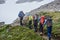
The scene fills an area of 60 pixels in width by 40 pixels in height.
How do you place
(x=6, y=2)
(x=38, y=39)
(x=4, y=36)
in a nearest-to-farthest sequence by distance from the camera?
(x=38, y=39)
(x=4, y=36)
(x=6, y=2)

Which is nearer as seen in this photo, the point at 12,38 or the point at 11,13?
the point at 12,38

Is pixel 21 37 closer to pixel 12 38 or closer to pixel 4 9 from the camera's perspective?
pixel 12 38

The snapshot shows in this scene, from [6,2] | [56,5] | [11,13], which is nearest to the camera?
[56,5]

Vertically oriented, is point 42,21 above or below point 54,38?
above

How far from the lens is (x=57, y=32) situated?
16.1 meters

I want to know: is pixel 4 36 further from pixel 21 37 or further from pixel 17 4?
pixel 17 4

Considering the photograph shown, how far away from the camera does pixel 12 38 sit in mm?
15367

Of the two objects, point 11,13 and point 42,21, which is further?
point 11,13

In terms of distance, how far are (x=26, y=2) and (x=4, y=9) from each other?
20.7 ft

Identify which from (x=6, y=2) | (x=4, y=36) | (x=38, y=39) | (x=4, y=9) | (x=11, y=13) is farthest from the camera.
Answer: (x=6, y=2)

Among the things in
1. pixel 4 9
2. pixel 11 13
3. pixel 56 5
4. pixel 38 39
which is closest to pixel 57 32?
pixel 38 39

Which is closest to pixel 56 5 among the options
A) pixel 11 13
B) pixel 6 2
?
pixel 11 13

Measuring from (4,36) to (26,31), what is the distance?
4.73ft

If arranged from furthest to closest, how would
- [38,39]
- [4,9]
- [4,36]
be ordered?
[4,9]
[4,36]
[38,39]
